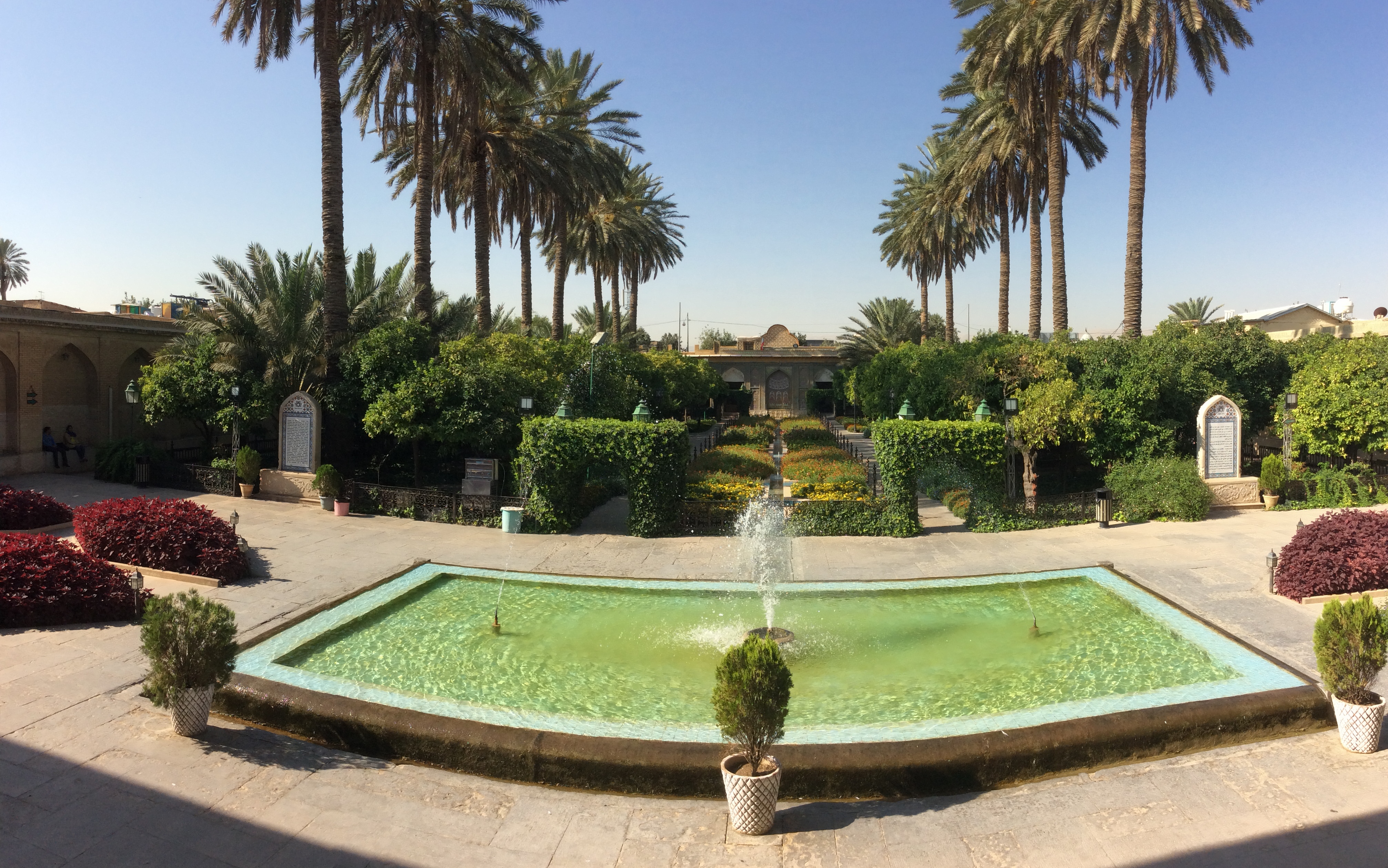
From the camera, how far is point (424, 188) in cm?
2161

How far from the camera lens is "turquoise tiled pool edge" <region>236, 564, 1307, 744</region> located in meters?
6.57

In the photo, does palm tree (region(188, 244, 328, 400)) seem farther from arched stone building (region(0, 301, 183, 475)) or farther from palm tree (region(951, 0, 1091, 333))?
palm tree (region(951, 0, 1091, 333))

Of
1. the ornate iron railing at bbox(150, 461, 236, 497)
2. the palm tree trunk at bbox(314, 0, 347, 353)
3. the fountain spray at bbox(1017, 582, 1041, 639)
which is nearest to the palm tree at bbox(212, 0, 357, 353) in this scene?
the palm tree trunk at bbox(314, 0, 347, 353)

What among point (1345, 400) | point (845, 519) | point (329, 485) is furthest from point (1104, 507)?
point (329, 485)

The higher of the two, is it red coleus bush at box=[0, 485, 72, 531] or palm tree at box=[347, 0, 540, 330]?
palm tree at box=[347, 0, 540, 330]

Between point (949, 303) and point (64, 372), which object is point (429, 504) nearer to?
point (64, 372)

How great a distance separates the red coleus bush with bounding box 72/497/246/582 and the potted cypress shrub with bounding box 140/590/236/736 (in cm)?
555

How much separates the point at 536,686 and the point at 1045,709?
4838mm

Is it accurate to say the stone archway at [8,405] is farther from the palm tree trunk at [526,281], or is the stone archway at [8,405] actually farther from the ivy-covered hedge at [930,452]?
the ivy-covered hedge at [930,452]

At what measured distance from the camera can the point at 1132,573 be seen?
39.7 feet

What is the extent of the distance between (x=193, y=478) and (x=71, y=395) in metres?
7.02

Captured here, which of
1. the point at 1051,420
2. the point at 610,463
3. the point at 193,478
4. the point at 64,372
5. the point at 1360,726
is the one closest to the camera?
the point at 1360,726

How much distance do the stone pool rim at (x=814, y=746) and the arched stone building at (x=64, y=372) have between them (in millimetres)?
19861

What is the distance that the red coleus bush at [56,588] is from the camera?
9039 mm
